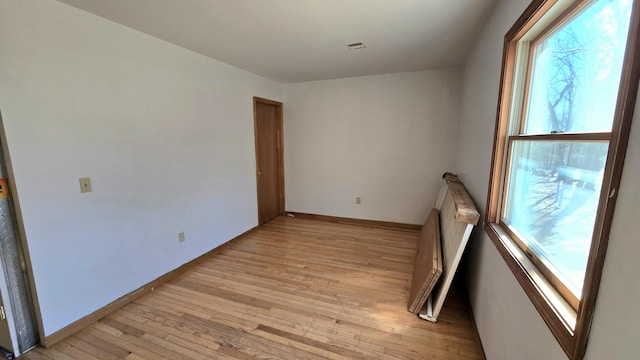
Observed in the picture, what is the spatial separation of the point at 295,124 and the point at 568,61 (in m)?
3.87

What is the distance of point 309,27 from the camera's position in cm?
221

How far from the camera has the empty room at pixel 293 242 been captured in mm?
903

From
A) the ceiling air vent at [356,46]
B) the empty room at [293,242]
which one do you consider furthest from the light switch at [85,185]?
the ceiling air vent at [356,46]

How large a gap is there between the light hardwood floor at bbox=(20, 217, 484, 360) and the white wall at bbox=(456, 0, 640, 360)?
17.6 inches

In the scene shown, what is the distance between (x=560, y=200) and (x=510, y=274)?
503mm

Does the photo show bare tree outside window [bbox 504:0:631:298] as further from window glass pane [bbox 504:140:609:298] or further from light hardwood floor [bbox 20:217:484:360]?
light hardwood floor [bbox 20:217:484:360]

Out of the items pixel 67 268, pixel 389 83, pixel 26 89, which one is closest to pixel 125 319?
pixel 67 268

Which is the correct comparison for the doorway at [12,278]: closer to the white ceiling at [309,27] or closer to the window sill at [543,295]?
the white ceiling at [309,27]

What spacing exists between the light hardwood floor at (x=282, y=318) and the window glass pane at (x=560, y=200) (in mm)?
1060

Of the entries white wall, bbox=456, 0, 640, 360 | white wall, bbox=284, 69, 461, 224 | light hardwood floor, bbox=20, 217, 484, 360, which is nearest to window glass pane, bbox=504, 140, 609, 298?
white wall, bbox=456, 0, 640, 360

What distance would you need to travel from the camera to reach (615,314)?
65 cm

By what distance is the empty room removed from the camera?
90cm

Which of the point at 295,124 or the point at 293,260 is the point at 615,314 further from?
the point at 295,124

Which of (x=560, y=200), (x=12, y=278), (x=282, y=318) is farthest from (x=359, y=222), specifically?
(x=12, y=278)
